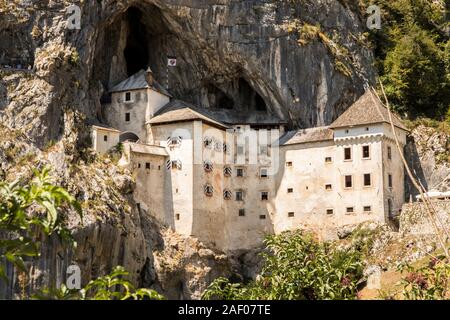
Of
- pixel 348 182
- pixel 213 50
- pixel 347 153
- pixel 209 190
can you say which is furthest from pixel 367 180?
pixel 213 50

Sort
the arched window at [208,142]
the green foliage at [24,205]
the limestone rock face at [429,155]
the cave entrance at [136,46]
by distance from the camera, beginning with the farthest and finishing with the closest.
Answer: the cave entrance at [136,46], the limestone rock face at [429,155], the arched window at [208,142], the green foliage at [24,205]

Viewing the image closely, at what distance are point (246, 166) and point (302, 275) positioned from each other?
59.2ft

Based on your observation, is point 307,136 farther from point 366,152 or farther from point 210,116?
point 210,116

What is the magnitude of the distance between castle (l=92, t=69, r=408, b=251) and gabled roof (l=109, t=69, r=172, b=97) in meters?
0.11

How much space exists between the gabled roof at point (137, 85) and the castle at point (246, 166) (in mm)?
112

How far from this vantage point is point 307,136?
63656mm

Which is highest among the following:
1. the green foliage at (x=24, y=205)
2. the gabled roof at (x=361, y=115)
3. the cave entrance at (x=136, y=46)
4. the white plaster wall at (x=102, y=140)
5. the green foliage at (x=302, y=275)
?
the cave entrance at (x=136, y=46)

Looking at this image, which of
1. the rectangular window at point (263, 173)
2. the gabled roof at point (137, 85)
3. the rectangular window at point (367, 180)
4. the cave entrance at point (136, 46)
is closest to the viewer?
the rectangular window at point (367, 180)

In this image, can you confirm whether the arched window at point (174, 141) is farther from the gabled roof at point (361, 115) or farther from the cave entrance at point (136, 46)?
the gabled roof at point (361, 115)

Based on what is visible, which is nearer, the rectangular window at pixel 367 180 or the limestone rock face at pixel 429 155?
the rectangular window at pixel 367 180

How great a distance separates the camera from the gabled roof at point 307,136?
62719mm

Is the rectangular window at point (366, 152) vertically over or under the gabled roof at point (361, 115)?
under

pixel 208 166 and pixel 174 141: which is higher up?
pixel 174 141

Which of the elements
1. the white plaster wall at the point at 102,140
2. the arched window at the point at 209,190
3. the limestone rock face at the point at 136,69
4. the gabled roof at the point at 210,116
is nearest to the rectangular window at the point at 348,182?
the limestone rock face at the point at 136,69
